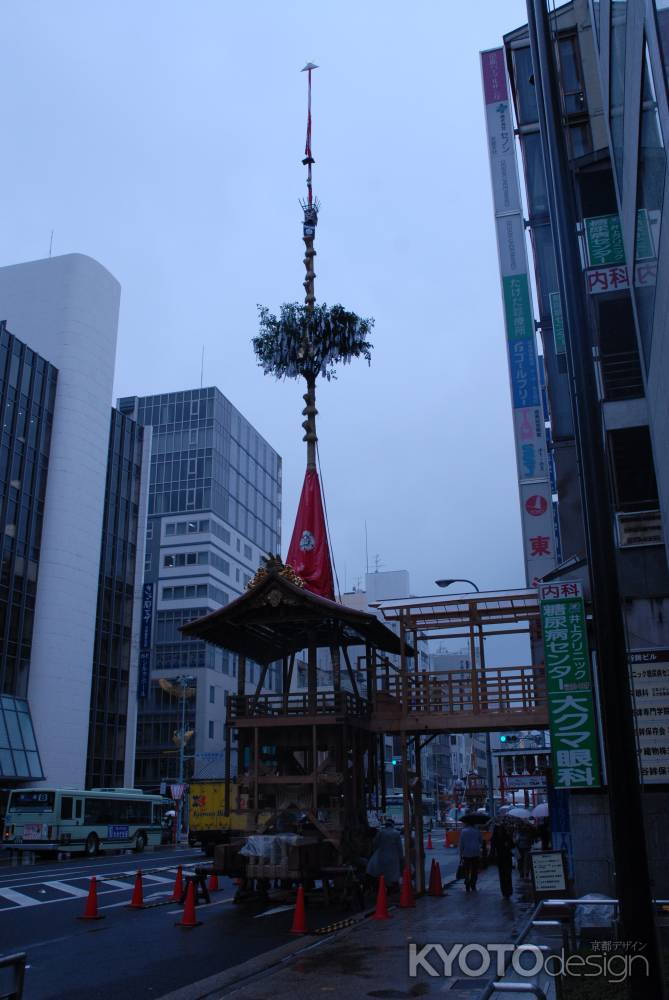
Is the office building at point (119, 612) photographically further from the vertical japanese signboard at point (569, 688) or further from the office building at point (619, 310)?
the vertical japanese signboard at point (569, 688)

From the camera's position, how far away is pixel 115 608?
208ft

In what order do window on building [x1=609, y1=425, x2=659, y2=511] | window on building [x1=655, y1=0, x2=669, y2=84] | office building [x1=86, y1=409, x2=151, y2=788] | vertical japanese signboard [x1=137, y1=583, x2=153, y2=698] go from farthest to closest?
1. vertical japanese signboard [x1=137, y1=583, x2=153, y2=698]
2. office building [x1=86, y1=409, x2=151, y2=788]
3. window on building [x1=609, y1=425, x2=659, y2=511]
4. window on building [x1=655, y1=0, x2=669, y2=84]

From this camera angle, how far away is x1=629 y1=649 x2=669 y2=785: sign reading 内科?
14.0 metres

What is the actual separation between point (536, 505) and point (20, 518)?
38.8 m

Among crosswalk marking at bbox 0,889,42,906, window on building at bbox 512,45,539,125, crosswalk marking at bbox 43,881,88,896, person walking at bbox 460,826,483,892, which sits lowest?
crosswalk marking at bbox 43,881,88,896

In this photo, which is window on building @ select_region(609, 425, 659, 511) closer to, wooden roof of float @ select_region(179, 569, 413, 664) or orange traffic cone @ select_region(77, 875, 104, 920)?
wooden roof of float @ select_region(179, 569, 413, 664)

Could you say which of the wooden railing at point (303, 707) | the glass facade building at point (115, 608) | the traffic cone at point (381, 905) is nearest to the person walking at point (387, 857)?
the wooden railing at point (303, 707)

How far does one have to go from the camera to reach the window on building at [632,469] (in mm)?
18894

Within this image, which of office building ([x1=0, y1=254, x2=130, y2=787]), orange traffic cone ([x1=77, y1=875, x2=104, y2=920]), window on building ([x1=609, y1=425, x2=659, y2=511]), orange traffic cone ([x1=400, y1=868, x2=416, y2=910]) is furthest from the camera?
office building ([x1=0, y1=254, x2=130, y2=787])

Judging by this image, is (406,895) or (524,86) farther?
(524,86)

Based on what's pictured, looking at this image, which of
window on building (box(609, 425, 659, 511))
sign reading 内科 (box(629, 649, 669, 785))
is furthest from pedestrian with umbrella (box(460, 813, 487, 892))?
window on building (box(609, 425, 659, 511))

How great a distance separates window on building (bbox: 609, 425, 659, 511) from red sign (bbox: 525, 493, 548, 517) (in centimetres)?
411

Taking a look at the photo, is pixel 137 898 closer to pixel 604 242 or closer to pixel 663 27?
pixel 604 242

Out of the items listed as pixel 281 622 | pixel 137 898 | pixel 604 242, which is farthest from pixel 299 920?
pixel 604 242
